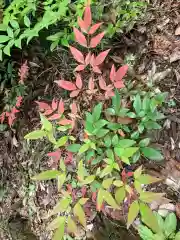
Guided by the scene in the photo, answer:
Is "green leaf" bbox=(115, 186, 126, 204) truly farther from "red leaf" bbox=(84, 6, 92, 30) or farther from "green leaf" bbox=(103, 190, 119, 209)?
"red leaf" bbox=(84, 6, 92, 30)

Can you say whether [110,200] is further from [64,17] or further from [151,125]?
[64,17]

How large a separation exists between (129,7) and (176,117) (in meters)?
0.63

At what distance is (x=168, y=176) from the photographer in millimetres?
1517

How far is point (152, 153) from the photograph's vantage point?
1.43 meters

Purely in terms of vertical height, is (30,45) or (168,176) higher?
(30,45)

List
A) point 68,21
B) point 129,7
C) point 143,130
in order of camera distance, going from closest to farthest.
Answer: point 143,130
point 129,7
point 68,21

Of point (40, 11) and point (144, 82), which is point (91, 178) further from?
point (40, 11)

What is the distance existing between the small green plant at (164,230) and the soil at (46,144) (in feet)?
0.38

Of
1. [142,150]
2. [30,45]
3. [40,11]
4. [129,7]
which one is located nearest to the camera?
[142,150]

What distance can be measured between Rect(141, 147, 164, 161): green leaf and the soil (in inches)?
4.6

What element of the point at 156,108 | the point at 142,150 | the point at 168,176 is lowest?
the point at 168,176

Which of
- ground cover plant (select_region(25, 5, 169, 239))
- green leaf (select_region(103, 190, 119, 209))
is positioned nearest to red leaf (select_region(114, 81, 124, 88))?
ground cover plant (select_region(25, 5, 169, 239))

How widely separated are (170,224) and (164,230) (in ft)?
0.11

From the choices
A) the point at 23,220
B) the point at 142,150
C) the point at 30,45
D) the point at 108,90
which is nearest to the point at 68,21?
the point at 30,45
